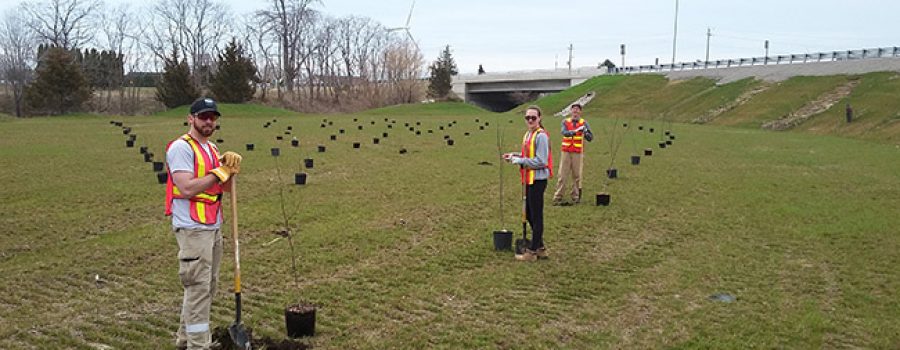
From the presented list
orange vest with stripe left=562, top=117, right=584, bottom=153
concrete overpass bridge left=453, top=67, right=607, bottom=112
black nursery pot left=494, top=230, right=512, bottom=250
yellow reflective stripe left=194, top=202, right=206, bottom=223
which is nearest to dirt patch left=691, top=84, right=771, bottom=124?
concrete overpass bridge left=453, top=67, right=607, bottom=112

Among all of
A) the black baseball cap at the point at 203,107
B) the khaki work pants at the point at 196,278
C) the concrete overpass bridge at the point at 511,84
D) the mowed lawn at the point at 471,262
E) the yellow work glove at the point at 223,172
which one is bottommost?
the mowed lawn at the point at 471,262

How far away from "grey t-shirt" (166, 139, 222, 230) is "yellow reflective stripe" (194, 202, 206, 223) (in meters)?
0.04

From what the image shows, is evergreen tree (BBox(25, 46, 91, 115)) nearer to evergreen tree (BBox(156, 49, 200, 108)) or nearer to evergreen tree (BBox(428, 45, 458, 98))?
evergreen tree (BBox(156, 49, 200, 108))

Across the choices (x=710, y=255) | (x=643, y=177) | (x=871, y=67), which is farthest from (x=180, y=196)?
(x=871, y=67)

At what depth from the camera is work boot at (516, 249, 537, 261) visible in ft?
28.5

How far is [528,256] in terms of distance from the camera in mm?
8695

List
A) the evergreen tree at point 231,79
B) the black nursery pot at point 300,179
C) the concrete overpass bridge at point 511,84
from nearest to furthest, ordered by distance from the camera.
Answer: the black nursery pot at point 300,179 → the evergreen tree at point 231,79 → the concrete overpass bridge at point 511,84

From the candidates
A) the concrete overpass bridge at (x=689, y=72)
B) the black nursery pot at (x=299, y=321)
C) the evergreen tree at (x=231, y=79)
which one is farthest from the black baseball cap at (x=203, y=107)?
the evergreen tree at (x=231, y=79)

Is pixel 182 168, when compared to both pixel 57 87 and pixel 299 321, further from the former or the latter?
pixel 57 87

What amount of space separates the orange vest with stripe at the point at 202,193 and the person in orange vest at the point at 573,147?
28.1 feet

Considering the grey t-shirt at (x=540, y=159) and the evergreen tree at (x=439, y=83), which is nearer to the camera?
the grey t-shirt at (x=540, y=159)

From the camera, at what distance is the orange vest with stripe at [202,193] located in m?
5.00

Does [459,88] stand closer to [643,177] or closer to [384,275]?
[643,177]

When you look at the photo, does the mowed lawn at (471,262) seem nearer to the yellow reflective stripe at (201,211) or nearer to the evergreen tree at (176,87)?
the yellow reflective stripe at (201,211)
